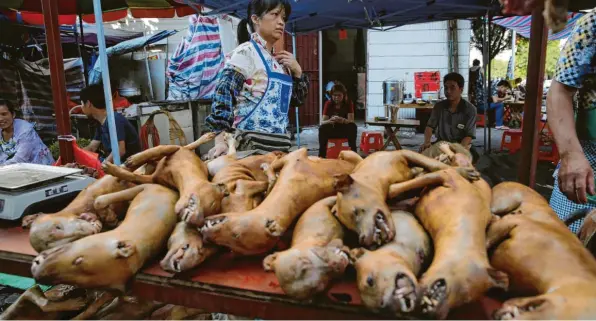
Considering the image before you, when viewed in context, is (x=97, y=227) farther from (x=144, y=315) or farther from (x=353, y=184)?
(x=353, y=184)

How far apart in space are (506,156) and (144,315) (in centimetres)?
734

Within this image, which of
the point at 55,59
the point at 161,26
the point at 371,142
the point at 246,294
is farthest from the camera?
the point at 161,26

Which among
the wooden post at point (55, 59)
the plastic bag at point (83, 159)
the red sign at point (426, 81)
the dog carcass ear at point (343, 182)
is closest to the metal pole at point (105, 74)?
the plastic bag at point (83, 159)

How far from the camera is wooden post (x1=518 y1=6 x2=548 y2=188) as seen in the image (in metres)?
1.60

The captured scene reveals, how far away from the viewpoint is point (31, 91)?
7.10 meters

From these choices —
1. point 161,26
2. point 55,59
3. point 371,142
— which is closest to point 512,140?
point 371,142

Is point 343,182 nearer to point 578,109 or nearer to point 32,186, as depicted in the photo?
point 32,186

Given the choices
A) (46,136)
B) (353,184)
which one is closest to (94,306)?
(353,184)

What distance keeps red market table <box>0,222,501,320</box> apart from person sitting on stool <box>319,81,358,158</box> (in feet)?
19.1

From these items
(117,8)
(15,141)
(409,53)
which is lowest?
(15,141)

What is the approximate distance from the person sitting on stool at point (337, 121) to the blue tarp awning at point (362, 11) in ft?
3.98

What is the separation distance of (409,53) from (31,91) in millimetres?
8224

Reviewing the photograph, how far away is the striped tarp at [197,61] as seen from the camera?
7215mm

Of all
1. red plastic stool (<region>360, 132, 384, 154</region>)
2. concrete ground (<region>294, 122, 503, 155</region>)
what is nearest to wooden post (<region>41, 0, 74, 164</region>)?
concrete ground (<region>294, 122, 503, 155</region>)
